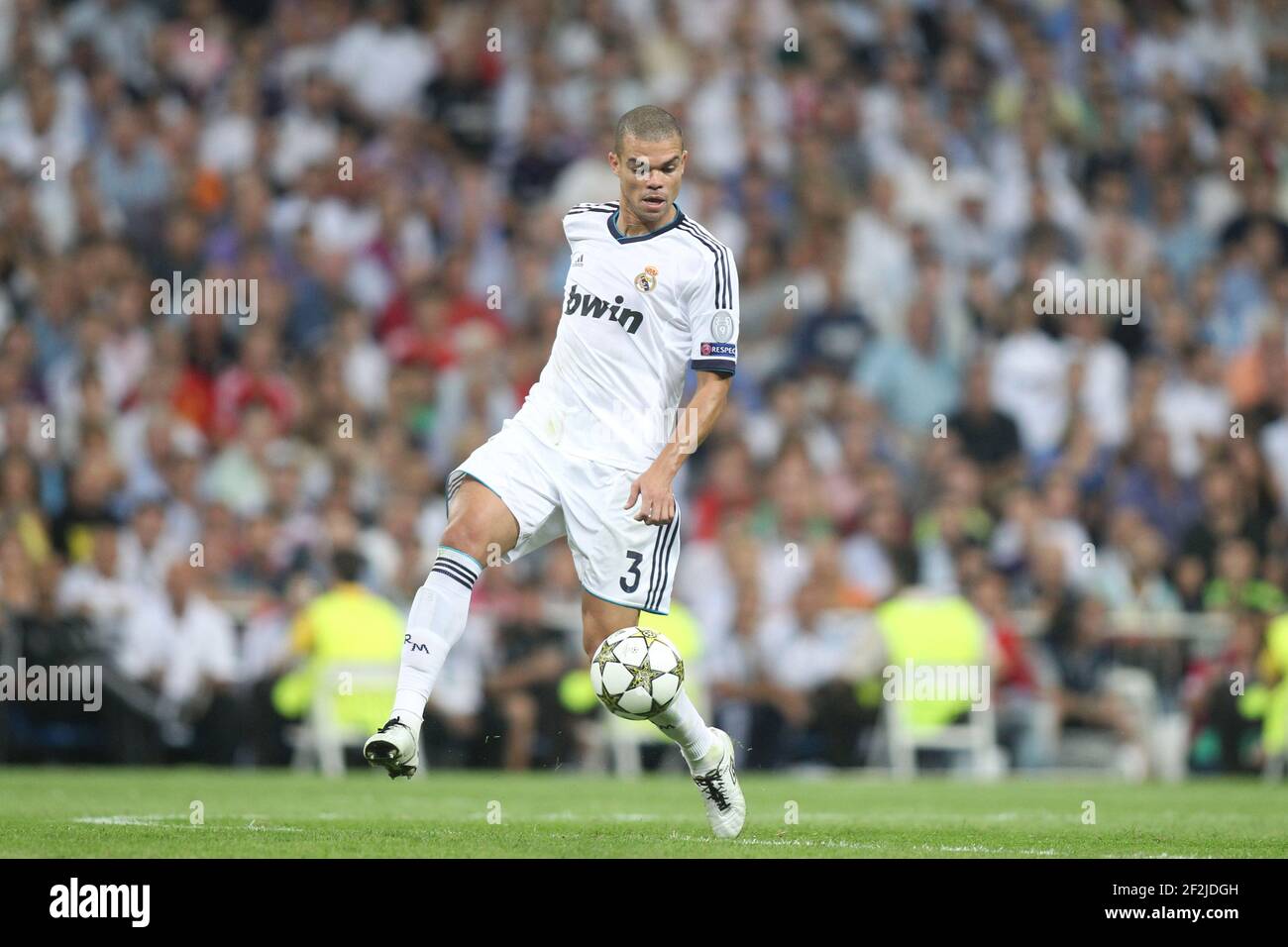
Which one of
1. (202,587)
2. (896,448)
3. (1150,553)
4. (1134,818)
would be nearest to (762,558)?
(896,448)

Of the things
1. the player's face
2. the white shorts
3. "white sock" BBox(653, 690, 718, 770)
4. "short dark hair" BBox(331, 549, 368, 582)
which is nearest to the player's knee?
the white shorts

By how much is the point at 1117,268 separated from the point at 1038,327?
Result: 4.47 feet

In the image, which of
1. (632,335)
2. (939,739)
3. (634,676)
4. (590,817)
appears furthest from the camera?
(939,739)

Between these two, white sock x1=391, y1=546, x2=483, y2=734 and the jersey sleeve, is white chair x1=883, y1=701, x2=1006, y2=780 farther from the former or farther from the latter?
white sock x1=391, y1=546, x2=483, y2=734

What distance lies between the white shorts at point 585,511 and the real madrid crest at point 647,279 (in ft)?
2.40

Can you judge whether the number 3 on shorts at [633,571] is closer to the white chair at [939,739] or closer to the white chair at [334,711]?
the white chair at [334,711]

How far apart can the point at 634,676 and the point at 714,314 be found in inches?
58.3

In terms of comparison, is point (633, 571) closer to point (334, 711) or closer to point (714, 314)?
point (714, 314)

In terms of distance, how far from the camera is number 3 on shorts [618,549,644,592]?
8.45 m

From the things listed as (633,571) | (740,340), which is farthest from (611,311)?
(740,340)

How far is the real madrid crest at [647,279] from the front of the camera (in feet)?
27.7

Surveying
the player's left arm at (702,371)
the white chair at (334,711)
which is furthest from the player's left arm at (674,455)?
the white chair at (334,711)

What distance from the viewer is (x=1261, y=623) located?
15062 mm

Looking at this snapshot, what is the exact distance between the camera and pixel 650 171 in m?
8.29
